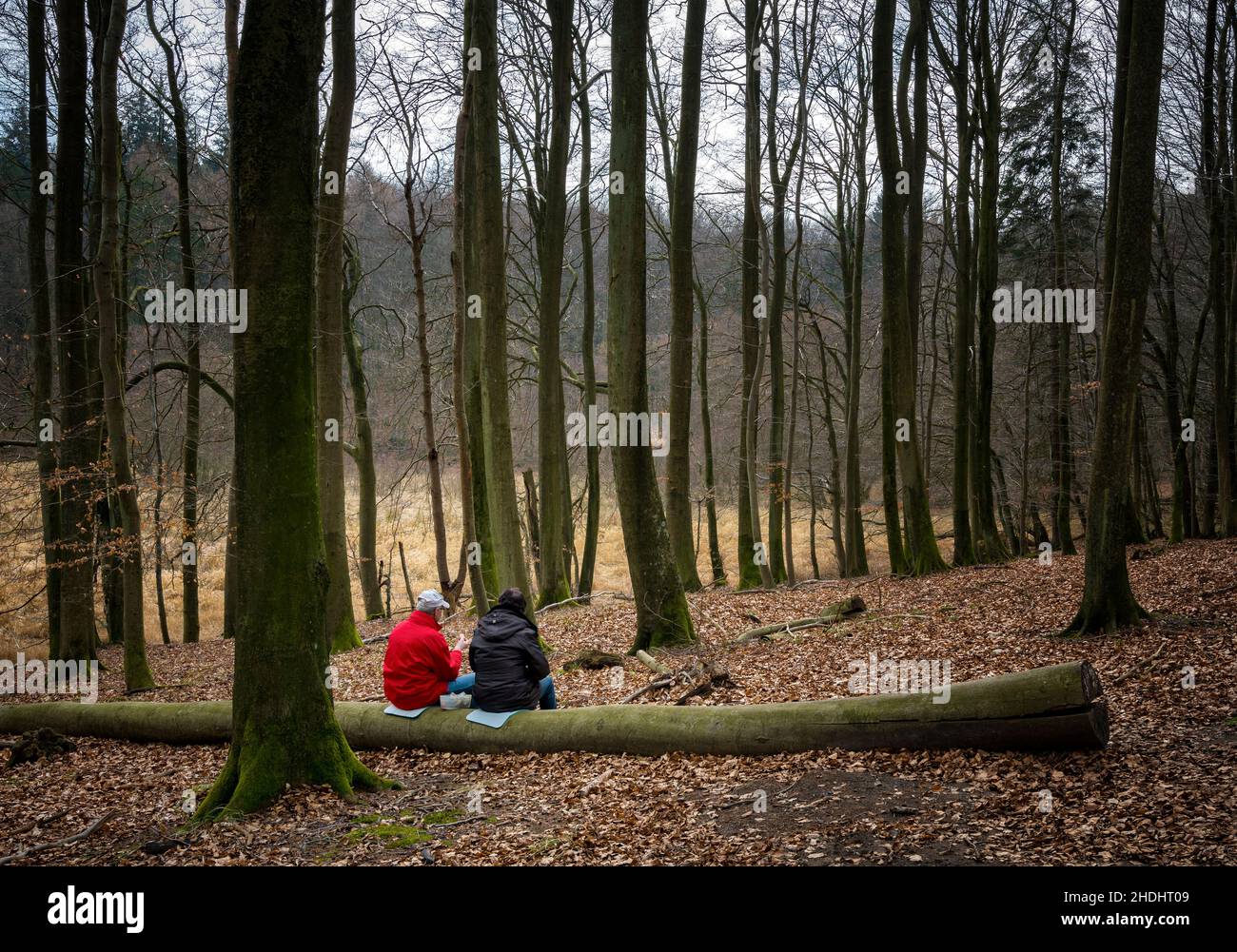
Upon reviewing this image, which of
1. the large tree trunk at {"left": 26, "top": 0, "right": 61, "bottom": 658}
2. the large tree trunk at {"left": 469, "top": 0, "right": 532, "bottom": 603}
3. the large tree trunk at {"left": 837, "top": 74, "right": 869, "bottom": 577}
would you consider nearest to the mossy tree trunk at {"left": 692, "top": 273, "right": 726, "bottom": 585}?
the large tree trunk at {"left": 837, "top": 74, "right": 869, "bottom": 577}

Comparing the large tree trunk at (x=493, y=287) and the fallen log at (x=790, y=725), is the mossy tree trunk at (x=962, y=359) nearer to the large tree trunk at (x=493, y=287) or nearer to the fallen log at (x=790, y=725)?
the large tree trunk at (x=493, y=287)

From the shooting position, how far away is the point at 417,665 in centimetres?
861

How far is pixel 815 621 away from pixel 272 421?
885 cm

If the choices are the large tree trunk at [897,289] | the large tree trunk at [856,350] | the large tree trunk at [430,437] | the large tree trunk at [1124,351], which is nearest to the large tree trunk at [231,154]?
the large tree trunk at [430,437]

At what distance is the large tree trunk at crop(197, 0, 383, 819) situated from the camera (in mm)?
6422

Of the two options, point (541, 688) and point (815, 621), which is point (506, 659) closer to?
point (541, 688)

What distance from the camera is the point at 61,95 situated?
550 inches

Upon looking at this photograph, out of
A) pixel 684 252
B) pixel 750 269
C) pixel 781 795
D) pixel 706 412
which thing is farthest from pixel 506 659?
pixel 706 412

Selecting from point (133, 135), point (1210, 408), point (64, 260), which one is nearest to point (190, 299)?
point (64, 260)

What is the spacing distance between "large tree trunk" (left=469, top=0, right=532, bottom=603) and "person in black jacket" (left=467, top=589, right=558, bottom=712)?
422cm

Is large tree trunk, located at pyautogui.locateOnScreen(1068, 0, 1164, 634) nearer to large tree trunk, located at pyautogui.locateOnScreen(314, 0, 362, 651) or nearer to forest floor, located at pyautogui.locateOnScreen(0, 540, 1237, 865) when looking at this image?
forest floor, located at pyautogui.locateOnScreen(0, 540, 1237, 865)

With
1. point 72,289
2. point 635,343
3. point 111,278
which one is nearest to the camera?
point 635,343
